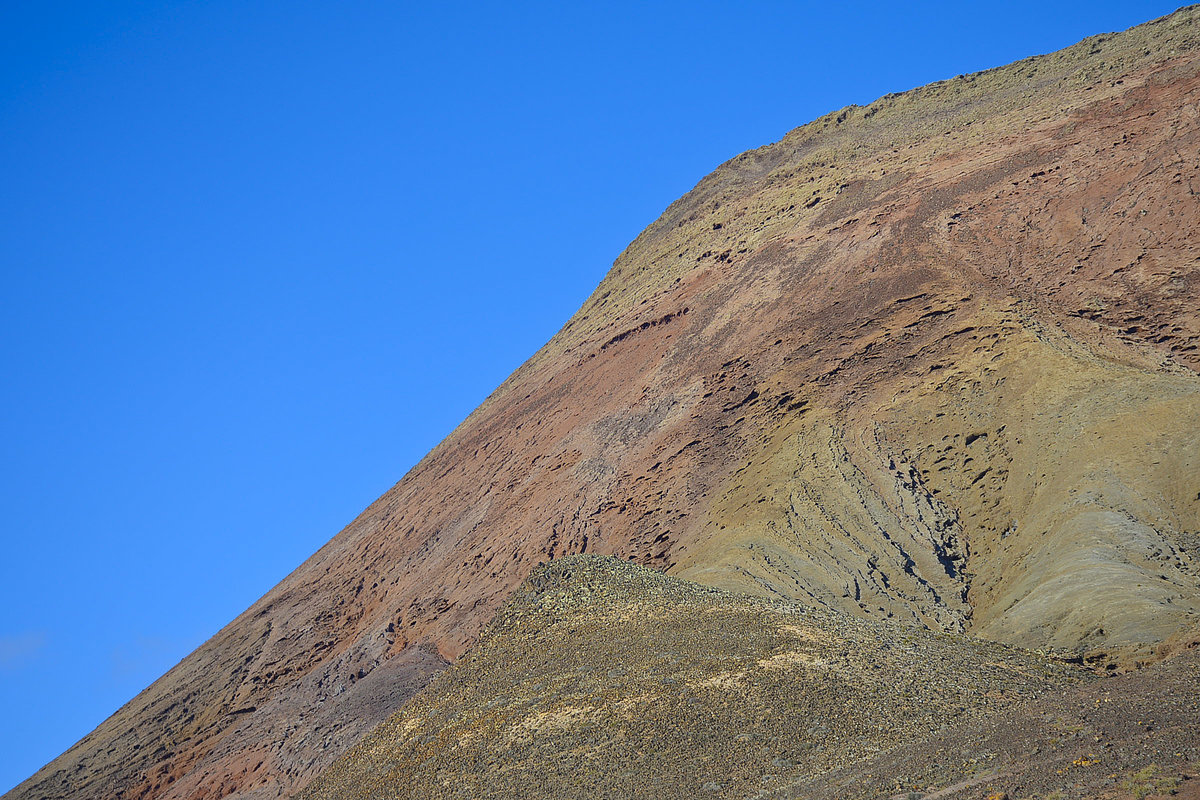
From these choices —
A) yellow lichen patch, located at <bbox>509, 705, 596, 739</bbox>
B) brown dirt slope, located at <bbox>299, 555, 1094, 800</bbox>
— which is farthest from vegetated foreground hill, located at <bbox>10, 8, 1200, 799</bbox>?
yellow lichen patch, located at <bbox>509, 705, 596, 739</bbox>

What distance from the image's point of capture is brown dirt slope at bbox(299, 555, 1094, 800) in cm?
1747

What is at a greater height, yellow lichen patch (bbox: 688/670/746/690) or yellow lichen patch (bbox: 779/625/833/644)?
yellow lichen patch (bbox: 688/670/746/690)

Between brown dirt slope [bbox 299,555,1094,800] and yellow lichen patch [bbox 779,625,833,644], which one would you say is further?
yellow lichen patch [bbox 779,625,833,644]

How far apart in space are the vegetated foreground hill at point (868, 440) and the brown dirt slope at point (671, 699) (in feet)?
10.1

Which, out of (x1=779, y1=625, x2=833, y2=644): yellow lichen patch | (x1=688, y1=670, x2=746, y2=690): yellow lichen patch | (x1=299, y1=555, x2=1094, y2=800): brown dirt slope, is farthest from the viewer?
(x1=779, y1=625, x2=833, y2=644): yellow lichen patch

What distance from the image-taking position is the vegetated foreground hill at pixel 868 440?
26.5m

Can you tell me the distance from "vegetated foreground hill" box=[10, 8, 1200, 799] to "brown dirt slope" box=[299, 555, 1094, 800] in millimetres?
3088

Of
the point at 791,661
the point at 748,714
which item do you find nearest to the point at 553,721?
the point at 748,714

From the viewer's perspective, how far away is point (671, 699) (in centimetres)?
1967

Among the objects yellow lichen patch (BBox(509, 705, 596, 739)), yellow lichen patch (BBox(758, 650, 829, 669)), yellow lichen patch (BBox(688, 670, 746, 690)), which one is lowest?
yellow lichen patch (BBox(758, 650, 829, 669))

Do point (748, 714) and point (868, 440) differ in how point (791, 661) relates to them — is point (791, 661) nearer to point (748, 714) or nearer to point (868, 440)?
point (748, 714)

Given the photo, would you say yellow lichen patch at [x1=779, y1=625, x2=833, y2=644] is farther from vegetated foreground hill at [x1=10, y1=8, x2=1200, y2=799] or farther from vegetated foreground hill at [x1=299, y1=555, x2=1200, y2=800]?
vegetated foreground hill at [x1=10, y1=8, x2=1200, y2=799]

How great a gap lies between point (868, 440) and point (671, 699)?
591 inches

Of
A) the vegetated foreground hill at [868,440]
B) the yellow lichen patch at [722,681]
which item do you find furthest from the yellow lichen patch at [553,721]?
the vegetated foreground hill at [868,440]
